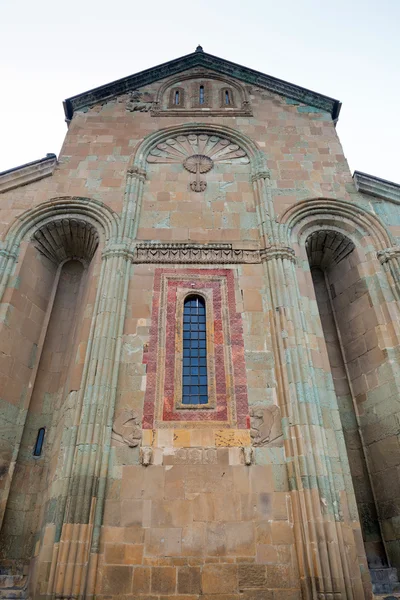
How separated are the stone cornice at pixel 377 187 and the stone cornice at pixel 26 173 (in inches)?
420

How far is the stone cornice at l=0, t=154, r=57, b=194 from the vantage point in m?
13.9

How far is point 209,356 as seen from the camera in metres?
10.8

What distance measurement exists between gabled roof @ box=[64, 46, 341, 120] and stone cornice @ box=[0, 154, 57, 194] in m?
4.02

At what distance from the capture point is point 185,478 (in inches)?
356

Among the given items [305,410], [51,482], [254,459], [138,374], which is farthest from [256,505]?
[51,482]

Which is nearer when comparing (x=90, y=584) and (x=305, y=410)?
(x=90, y=584)

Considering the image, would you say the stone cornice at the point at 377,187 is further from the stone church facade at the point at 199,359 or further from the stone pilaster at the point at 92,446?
the stone pilaster at the point at 92,446

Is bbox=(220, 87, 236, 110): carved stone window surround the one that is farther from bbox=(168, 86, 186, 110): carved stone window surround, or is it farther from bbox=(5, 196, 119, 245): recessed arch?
bbox=(5, 196, 119, 245): recessed arch

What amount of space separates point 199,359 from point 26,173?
894 cm

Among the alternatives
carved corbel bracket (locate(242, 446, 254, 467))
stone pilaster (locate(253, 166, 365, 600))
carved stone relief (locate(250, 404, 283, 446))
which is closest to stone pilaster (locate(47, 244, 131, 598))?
carved corbel bracket (locate(242, 446, 254, 467))

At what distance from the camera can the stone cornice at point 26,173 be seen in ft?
45.8

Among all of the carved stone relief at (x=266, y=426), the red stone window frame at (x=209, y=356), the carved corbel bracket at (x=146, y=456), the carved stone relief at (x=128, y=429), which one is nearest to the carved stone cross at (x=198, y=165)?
the red stone window frame at (x=209, y=356)

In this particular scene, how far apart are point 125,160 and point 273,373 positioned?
938 cm

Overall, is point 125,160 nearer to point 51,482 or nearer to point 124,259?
point 124,259
